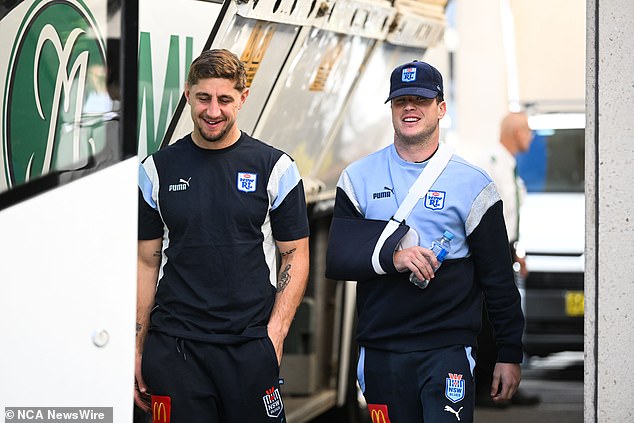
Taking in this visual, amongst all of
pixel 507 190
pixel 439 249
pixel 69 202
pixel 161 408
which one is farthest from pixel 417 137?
pixel 507 190

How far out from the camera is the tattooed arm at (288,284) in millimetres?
4398

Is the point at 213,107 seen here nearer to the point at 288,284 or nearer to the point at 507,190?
the point at 288,284

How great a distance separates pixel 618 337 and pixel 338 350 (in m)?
3.82

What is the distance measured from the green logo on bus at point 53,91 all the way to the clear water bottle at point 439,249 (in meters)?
1.23

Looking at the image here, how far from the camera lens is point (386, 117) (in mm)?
8008

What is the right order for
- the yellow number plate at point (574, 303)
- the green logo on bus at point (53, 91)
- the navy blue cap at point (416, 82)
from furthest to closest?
the yellow number plate at point (574, 303) < the navy blue cap at point (416, 82) < the green logo on bus at point (53, 91)

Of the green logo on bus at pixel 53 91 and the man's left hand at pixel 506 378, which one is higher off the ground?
the green logo on bus at pixel 53 91

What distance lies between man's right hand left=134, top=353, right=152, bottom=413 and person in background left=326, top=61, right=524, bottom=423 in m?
0.73

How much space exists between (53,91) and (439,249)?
1.37 meters

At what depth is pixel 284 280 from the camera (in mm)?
4461

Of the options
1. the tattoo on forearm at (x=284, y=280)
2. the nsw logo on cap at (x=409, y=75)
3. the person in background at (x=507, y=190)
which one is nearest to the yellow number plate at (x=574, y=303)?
the person in background at (x=507, y=190)

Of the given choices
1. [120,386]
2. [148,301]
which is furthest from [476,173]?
[120,386]

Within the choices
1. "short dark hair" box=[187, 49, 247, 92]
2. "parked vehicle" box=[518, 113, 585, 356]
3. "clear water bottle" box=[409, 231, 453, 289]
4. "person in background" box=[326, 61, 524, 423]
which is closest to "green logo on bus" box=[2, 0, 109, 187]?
"short dark hair" box=[187, 49, 247, 92]

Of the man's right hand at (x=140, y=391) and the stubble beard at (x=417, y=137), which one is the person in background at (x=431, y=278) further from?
the man's right hand at (x=140, y=391)
